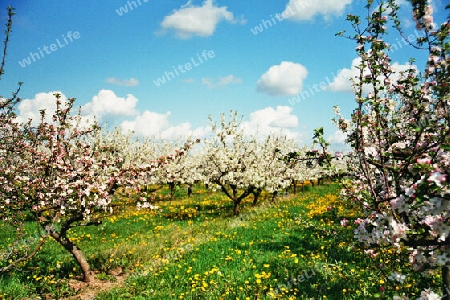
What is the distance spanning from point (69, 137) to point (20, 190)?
1.99 metres

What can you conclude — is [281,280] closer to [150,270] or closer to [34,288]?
[150,270]

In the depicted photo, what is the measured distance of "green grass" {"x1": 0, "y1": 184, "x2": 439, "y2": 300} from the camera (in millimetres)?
6375

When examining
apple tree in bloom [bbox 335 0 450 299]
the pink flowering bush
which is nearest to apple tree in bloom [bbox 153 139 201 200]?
the pink flowering bush

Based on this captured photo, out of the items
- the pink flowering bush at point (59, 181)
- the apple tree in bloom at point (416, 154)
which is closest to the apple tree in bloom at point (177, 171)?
the pink flowering bush at point (59, 181)

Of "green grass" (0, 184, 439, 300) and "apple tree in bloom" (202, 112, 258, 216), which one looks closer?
"green grass" (0, 184, 439, 300)

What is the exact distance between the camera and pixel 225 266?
793 centimetres

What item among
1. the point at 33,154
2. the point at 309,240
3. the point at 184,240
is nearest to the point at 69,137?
the point at 33,154

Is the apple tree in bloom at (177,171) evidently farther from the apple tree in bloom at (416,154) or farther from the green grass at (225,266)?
the apple tree in bloom at (416,154)

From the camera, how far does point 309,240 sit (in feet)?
33.8

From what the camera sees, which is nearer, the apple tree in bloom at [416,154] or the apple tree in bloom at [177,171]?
the apple tree in bloom at [416,154]

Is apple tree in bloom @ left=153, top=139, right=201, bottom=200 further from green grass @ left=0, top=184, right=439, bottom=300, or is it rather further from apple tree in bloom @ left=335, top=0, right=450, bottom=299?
apple tree in bloom @ left=335, top=0, right=450, bottom=299

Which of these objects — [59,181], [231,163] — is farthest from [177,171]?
[59,181]

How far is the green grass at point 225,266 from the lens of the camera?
638 cm

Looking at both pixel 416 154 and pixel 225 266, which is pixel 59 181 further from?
pixel 416 154
